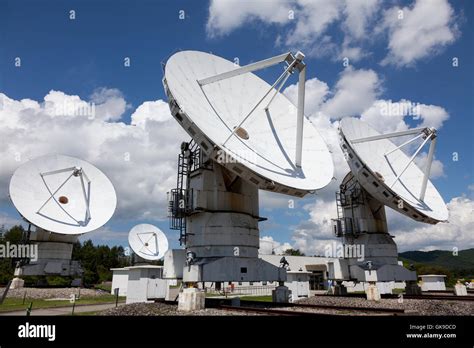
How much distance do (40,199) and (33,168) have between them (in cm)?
343

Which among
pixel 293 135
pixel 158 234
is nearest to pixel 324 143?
pixel 293 135

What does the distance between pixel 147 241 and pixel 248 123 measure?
3792 cm

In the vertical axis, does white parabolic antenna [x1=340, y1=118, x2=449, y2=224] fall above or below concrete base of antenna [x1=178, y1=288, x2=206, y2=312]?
above

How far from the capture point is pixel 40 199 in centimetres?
3659

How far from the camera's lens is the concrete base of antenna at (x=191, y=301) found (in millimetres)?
18422

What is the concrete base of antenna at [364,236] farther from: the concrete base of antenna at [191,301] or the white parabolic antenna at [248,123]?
the concrete base of antenna at [191,301]

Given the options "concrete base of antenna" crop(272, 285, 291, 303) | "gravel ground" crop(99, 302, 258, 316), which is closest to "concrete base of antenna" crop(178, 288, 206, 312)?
"gravel ground" crop(99, 302, 258, 316)

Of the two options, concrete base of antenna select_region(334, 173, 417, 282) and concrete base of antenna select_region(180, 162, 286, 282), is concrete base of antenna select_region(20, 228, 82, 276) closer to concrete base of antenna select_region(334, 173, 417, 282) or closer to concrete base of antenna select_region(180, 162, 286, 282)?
concrete base of antenna select_region(180, 162, 286, 282)

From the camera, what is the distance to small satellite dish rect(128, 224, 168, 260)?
53750 mm

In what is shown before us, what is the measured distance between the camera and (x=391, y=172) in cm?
3219

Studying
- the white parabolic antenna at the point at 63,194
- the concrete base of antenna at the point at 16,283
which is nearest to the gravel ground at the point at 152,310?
the white parabolic antenna at the point at 63,194

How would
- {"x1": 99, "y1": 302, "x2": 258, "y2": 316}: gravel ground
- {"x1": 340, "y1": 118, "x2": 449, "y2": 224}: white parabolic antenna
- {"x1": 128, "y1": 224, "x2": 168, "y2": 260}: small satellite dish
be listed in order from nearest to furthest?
1. {"x1": 99, "y1": 302, "x2": 258, "y2": 316}: gravel ground
2. {"x1": 340, "y1": 118, "x2": 449, "y2": 224}: white parabolic antenna
3. {"x1": 128, "y1": 224, "x2": 168, "y2": 260}: small satellite dish

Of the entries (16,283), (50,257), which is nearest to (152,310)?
(50,257)

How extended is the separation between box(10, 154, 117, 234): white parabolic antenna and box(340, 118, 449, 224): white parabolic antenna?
25.1m
